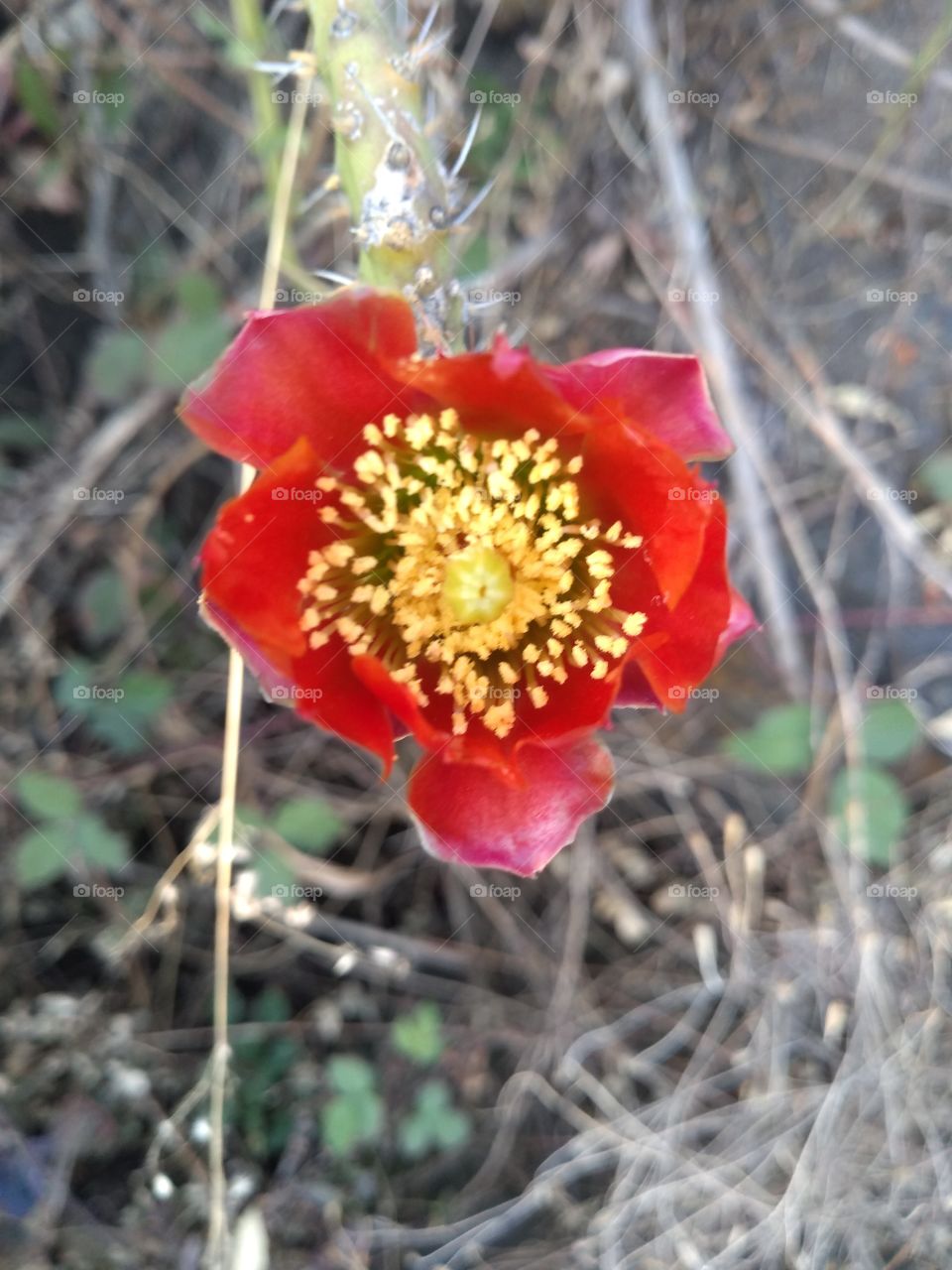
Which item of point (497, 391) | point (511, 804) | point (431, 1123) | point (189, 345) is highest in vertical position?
point (189, 345)

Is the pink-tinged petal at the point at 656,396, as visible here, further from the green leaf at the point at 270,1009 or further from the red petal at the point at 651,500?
the green leaf at the point at 270,1009

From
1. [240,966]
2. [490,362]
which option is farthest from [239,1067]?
[490,362]

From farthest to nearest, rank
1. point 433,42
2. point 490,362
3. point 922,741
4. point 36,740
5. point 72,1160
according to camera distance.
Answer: point 922,741 < point 36,740 < point 72,1160 < point 433,42 < point 490,362

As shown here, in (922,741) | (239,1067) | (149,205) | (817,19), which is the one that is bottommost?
(239,1067)

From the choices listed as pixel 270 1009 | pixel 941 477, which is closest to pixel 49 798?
pixel 270 1009

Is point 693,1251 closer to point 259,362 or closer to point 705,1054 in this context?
point 705,1054

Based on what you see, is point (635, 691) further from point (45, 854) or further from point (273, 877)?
point (45, 854)

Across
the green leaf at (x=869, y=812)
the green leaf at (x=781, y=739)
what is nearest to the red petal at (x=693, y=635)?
the green leaf at (x=781, y=739)
